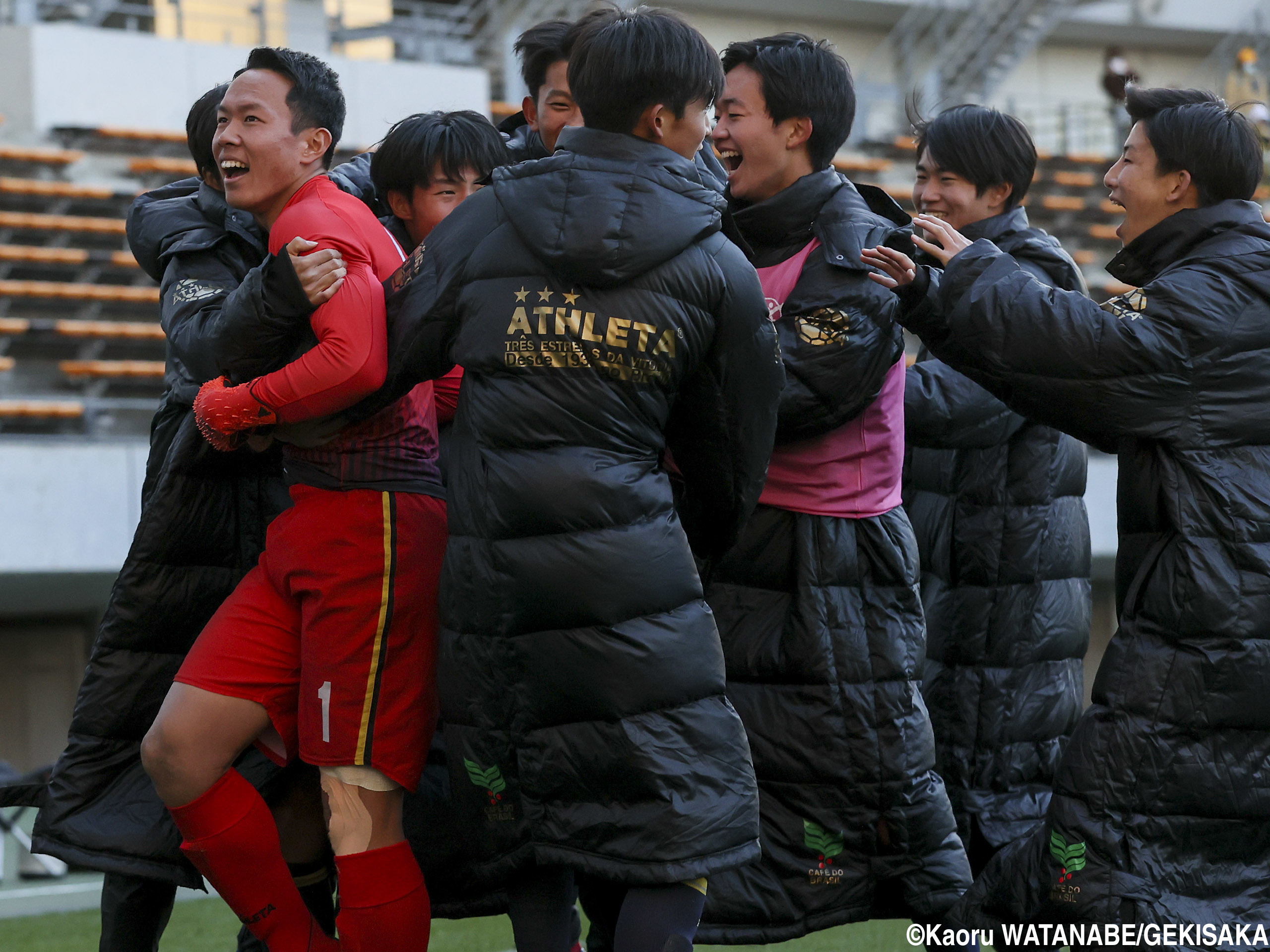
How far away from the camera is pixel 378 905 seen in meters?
2.29

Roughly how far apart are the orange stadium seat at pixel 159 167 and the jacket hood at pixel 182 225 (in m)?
7.79

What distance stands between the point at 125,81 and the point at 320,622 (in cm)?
915

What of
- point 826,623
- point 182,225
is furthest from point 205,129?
point 826,623

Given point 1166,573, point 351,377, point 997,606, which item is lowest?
point 997,606

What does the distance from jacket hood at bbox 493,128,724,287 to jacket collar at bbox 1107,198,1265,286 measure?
791 millimetres

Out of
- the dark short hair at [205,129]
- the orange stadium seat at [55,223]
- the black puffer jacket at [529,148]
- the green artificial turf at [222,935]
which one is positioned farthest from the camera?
the orange stadium seat at [55,223]

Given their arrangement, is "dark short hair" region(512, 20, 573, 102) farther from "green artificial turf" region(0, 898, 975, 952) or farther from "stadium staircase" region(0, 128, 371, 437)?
"stadium staircase" region(0, 128, 371, 437)

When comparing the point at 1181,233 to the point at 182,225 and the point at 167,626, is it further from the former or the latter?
the point at 167,626

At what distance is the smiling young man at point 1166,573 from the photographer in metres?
2.39

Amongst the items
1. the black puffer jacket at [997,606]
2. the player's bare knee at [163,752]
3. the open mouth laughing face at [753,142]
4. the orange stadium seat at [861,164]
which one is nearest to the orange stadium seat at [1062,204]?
the orange stadium seat at [861,164]

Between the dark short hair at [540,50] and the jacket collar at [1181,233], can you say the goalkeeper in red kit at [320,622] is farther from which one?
the jacket collar at [1181,233]

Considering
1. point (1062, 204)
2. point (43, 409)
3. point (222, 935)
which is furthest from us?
point (1062, 204)

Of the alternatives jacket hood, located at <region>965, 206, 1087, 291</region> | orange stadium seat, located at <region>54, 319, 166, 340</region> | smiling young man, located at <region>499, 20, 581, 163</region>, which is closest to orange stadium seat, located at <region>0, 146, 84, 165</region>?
orange stadium seat, located at <region>54, 319, 166, 340</region>

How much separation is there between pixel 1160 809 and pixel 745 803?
69 centimetres
